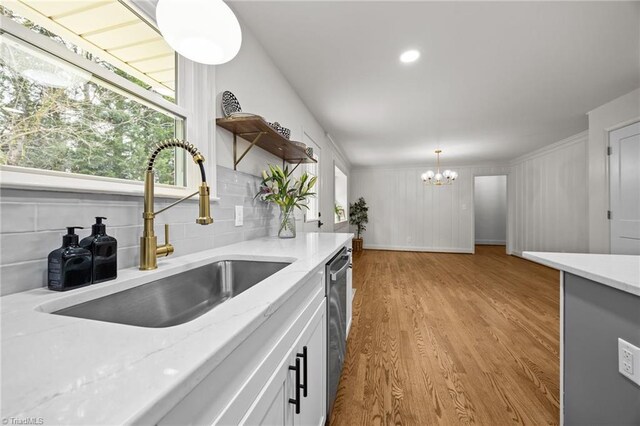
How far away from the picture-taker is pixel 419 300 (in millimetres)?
3160

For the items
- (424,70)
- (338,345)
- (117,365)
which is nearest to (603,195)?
(424,70)

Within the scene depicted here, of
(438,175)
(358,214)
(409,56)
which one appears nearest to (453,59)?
(409,56)

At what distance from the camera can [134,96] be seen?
1.08 m

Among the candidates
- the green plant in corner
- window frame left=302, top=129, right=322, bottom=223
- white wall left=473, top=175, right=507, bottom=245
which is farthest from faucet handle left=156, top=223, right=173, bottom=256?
white wall left=473, top=175, right=507, bottom=245

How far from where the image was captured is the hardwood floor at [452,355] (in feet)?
4.73

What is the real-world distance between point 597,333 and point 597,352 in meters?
0.07

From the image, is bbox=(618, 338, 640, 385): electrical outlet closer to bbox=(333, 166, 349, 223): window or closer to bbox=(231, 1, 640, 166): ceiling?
bbox=(231, 1, 640, 166): ceiling

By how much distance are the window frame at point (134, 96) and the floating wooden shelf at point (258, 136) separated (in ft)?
0.51

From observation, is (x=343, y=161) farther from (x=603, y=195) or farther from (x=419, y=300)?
(x=603, y=195)

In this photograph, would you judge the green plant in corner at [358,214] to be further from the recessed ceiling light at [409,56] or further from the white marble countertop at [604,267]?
the white marble countertop at [604,267]

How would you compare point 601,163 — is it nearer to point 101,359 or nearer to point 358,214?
point 358,214

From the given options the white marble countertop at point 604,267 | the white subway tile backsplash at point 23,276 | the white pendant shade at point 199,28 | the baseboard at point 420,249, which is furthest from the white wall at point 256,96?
the baseboard at point 420,249

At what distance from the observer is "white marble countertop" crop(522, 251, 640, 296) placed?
80cm

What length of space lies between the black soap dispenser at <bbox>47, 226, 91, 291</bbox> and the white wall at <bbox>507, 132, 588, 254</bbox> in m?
6.27
